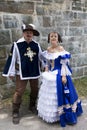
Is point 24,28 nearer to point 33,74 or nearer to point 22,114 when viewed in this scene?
point 33,74

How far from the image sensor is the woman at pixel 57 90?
3906mm

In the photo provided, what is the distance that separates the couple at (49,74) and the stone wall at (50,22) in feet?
3.52

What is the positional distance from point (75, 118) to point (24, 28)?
1.79m

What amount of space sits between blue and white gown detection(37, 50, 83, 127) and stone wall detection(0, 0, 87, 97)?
1.33m

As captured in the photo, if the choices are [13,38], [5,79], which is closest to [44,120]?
[5,79]

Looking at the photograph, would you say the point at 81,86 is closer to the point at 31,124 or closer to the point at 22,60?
the point at 31,124

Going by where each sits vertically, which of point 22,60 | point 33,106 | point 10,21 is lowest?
point 33,106

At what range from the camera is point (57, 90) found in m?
3.91

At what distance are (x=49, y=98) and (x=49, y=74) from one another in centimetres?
40

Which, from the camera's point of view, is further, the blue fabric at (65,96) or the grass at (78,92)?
the grass at (78,92)

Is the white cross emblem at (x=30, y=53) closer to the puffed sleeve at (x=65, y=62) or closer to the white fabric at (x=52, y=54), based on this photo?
the white fabric at (x=52, y=54)

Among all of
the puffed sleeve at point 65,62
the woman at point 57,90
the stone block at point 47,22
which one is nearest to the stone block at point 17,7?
the stone block at point 47,22

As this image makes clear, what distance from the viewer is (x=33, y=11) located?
5.28 metres

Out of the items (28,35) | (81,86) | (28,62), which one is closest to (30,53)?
(28,62)
